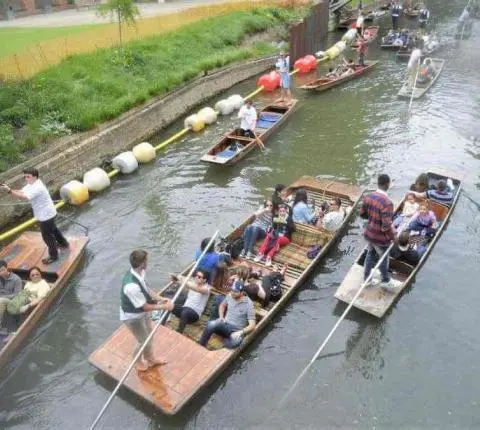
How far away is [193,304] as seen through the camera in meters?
9.22

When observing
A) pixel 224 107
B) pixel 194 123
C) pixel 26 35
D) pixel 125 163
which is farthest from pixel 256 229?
pixel 26 35

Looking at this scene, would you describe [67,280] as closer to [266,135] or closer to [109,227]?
[109,227]

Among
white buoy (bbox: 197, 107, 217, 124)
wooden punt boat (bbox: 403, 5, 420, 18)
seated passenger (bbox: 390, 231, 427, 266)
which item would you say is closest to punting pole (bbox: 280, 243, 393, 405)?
seated passenger (bbox: 390, 231, 427, 266)

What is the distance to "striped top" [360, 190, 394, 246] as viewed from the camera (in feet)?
28.9

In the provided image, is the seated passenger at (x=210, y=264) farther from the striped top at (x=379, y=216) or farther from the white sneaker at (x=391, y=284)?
the white sneaker at (x=391, y=284)

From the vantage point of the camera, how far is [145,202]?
588 inches

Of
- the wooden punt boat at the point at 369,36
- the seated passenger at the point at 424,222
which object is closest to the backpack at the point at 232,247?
the seated passenger at the point at 424,222

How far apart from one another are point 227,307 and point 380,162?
33.0 ft

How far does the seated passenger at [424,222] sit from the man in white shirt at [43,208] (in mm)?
8294

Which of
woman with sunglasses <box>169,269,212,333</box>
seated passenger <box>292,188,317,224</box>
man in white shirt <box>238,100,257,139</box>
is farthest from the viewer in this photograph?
man in white shirt <box>238,100,257,139</box>

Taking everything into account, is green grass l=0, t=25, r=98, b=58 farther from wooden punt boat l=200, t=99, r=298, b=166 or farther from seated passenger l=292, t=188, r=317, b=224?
seated passenger l=292, t=188, r=317, b=224

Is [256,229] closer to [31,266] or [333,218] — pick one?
[333,218]

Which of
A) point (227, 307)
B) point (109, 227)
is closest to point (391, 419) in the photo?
point (227, 307)

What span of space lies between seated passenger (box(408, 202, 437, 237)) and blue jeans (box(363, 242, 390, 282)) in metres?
2.01
